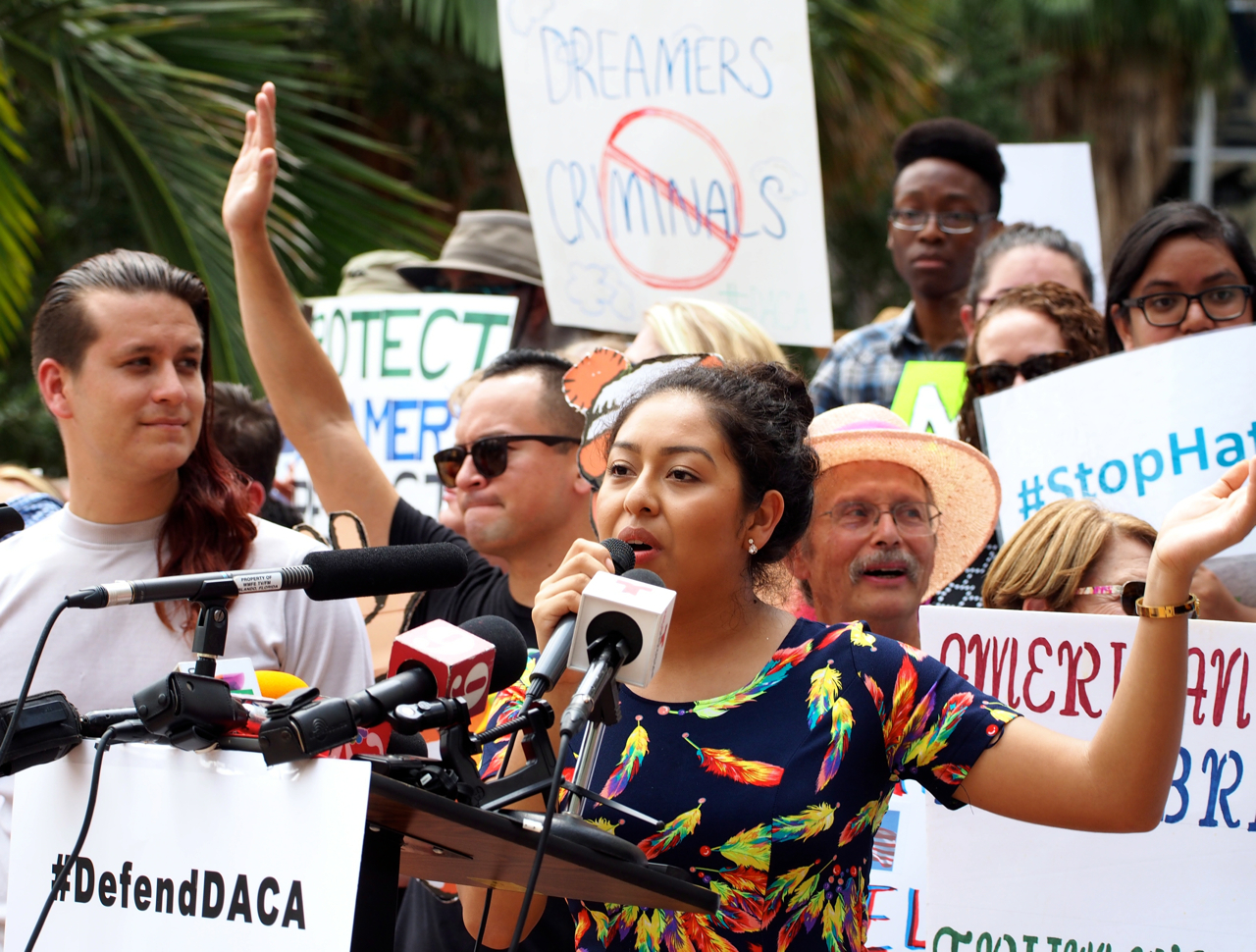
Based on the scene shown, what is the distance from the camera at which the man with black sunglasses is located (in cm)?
493

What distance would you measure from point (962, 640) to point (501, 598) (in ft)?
4.24

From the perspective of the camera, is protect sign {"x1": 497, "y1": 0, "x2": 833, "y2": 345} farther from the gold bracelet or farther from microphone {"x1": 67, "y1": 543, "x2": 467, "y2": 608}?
microphone {"x1": 67, "y1": 543, "x2": 467, "y2": 608}

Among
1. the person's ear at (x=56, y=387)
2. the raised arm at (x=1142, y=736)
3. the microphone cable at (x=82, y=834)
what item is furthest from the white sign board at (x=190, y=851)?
the person's ear at (x=56, y=387)

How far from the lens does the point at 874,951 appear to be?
8.36 ft

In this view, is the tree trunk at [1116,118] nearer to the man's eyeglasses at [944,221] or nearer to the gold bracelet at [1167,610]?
the man's eyeglasses at [944,221]

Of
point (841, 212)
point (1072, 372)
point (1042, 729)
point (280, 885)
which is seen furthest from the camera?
point (841, 212)

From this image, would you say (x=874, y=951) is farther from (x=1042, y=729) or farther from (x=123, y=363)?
(x=123, y=363)

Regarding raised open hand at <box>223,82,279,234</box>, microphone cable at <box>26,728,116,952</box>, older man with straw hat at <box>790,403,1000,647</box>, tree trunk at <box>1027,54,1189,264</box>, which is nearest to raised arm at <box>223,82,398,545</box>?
raised open hand at <box>223,82,279,234</box>

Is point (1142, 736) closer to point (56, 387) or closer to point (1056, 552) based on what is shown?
point (1056, 552)

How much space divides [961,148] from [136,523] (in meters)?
3.16

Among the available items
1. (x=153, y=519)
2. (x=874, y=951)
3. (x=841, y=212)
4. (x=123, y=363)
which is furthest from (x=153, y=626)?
(x=841, y=212)

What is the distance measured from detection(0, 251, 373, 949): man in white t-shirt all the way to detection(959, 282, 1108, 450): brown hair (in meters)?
1.86

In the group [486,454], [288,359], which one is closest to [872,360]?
[486,454]

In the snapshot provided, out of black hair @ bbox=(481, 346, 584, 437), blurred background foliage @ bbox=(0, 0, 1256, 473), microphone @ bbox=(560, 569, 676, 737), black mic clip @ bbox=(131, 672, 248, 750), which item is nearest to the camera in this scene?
black mic clip @ bbox=(131, 672, 248, 750)
